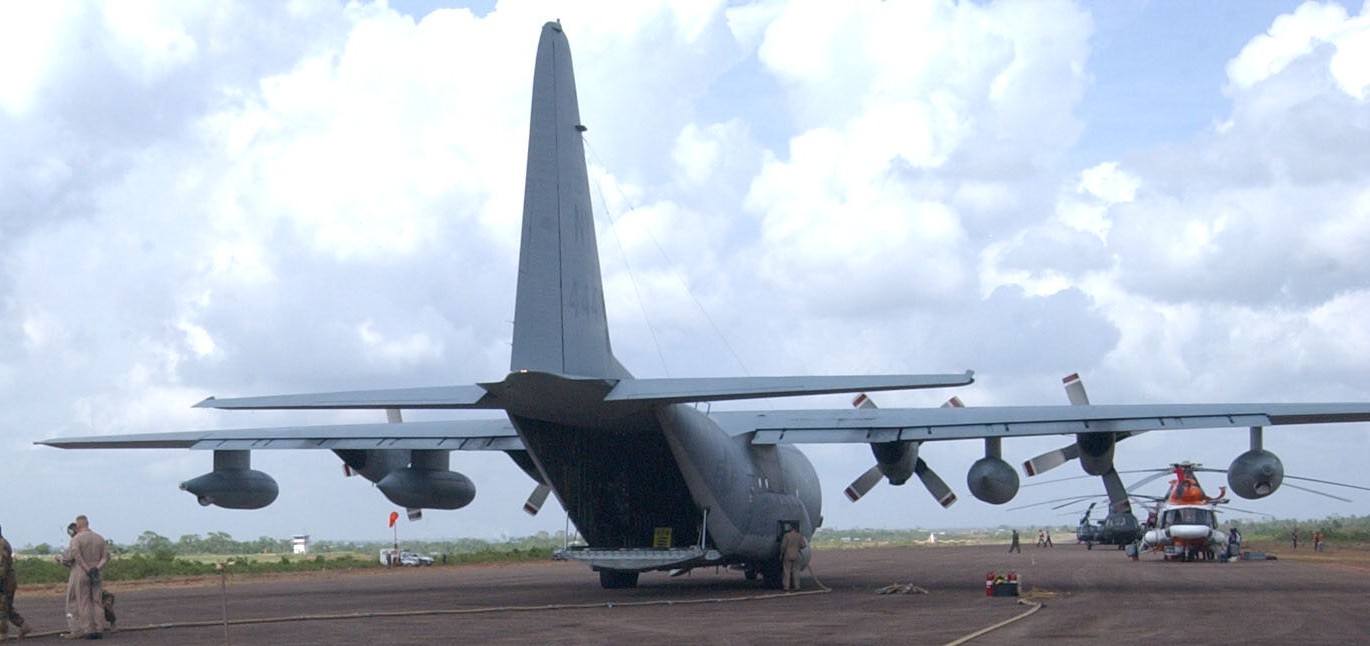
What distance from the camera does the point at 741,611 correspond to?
19.7 meters

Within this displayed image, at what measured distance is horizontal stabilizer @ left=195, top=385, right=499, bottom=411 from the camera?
16984 mm

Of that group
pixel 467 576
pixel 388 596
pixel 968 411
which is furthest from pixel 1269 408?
pixel 467 576

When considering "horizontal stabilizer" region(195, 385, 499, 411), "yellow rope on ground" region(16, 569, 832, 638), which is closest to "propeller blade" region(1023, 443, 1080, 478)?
"yellow rope on ground" region(16, 569, 832, 638)

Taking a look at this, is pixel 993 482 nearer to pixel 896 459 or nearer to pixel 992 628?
pixel 896 459

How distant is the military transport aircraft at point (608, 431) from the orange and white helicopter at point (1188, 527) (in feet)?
59.8

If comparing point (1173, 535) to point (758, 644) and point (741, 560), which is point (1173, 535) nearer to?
point (741, 560)

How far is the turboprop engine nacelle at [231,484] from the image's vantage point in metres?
25.5

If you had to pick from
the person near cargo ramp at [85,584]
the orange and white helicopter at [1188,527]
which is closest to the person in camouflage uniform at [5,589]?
the person near cargo ramp at [85,584]

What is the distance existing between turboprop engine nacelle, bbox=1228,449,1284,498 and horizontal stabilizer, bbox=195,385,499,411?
1350 cm

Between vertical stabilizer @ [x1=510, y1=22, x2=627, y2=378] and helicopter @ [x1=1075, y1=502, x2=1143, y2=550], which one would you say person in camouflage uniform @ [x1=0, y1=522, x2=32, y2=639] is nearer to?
vertical stabilizer @ [x1=510, y1=22, x2=627, y2=378]

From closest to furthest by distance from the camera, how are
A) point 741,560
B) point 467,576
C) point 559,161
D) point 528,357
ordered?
point 528,357 < point 559,161 < point 741,560 < point 467,576

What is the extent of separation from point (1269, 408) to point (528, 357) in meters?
12.4

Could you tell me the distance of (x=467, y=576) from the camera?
121 ft

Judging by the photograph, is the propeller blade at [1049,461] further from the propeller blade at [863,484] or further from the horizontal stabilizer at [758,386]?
the horizontal stabilizer at [758,386]
